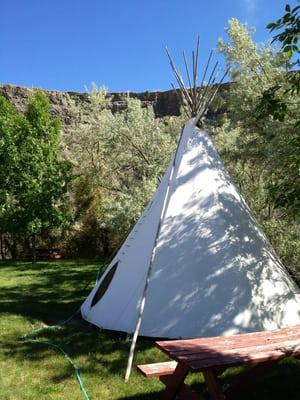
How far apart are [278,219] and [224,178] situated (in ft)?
15.3

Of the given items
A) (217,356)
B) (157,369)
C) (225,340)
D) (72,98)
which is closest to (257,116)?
(225,340)

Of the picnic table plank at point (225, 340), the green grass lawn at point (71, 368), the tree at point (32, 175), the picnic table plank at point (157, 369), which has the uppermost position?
the tree at point (32, 175)

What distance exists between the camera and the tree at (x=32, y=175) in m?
16.6

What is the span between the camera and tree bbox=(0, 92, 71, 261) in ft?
54.5

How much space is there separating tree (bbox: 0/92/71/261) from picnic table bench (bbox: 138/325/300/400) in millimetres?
13423

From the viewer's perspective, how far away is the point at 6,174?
672 inches

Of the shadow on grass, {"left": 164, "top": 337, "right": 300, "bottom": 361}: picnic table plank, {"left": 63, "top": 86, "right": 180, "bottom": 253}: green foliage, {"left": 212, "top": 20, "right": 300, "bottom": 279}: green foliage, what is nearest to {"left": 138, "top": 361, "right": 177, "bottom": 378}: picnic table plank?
{"left": 164, "top": 337, "right": 300, "bottom": 361}: picnic table plank

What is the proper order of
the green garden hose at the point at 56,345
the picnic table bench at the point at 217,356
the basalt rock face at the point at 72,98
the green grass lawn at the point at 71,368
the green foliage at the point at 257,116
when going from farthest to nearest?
the basalt rock face at the point at 72,98 < the green foliage at the point at 257,116 < the green garden hose at the point at 56,345 < the green grass lawn at the point at 71,368 < the picnic table bench at the point at 217,356

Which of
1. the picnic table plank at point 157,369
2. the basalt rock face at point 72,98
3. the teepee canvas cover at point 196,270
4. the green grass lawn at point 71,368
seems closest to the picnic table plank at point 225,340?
the picnic table plank at point 157,369

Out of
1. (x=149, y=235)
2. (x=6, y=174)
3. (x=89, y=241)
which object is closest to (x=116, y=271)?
(x=149, y=235)

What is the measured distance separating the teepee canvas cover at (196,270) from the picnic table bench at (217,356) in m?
1.55

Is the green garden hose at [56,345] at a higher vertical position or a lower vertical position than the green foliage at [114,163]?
lower

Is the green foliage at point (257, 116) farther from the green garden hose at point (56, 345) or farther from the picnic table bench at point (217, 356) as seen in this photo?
the picnic table bench at point (217, 356)

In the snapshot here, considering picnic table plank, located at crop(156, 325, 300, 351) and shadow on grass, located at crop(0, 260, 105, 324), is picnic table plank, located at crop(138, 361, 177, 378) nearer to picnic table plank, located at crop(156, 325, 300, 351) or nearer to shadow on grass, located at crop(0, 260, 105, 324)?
picnic table plank, located at crop(156, 325, 300, 351)
